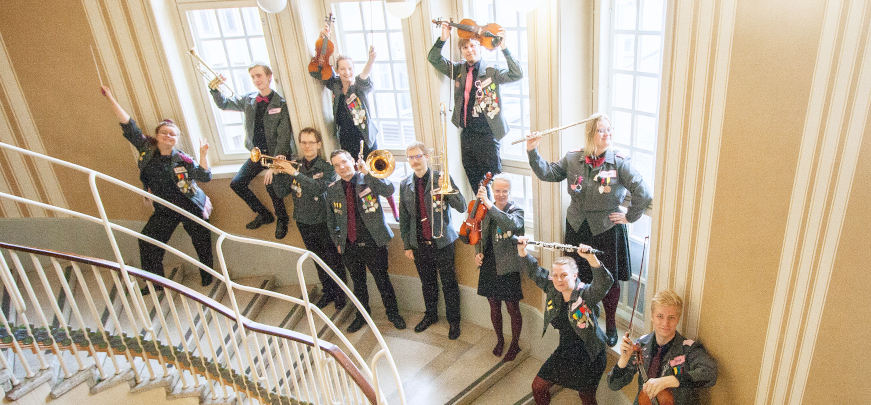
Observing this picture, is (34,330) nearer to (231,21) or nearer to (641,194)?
(231,21)

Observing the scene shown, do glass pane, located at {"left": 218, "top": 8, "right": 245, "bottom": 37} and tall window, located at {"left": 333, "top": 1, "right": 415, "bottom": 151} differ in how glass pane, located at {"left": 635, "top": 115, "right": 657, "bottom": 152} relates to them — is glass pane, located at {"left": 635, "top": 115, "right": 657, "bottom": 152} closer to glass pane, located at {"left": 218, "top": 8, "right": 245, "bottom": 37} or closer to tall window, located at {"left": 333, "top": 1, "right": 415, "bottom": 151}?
tall window, located at {"left": 333, "top": 1, "right": 415, "bottom": 151}

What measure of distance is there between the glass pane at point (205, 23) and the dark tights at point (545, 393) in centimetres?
414

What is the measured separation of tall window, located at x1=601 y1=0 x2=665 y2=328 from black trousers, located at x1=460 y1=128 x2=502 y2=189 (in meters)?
0.98

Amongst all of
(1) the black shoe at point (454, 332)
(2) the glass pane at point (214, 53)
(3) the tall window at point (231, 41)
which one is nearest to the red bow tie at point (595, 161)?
(1) the black shoe at point (454, 332)

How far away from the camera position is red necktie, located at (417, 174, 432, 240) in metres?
4.91

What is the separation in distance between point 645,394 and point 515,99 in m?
2.53

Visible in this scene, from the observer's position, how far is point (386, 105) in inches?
220

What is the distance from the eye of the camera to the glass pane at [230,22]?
5336 mm

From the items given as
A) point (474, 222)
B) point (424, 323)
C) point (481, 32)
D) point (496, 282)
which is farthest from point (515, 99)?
point (424, 323)

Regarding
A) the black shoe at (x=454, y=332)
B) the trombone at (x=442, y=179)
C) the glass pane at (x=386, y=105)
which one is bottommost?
the black shoe at (x=454, y=332)

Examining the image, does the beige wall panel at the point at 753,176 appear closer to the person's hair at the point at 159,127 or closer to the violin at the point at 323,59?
the violin at the point at 323,59

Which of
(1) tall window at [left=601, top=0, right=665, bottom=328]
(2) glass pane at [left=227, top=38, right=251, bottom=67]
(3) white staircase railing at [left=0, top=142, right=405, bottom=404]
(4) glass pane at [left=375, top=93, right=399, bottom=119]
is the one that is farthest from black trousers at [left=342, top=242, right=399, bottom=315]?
(1) tall window at [left=601, top=0, right=665, bottom=328]

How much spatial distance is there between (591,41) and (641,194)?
120 centimetres

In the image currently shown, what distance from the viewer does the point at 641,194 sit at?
12.9ft
